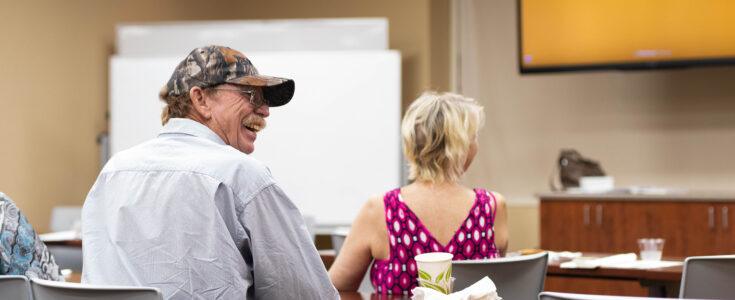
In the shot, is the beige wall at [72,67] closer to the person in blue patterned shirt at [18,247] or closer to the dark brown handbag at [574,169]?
the dark brown handbag at [574,169]

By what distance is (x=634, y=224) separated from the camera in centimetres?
578

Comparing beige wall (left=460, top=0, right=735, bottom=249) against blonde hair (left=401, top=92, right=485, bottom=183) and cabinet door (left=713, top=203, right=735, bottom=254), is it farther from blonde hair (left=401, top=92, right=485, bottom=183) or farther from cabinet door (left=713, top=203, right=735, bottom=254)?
blonde hair (left=401, top=92, right=485, bottom=183)

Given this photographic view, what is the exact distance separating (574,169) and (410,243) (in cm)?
355

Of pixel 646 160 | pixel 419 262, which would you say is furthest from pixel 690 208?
pixel 419 262

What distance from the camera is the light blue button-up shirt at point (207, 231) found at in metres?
1.88

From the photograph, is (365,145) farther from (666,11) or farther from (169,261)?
(169,261)

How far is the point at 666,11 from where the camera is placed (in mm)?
5965

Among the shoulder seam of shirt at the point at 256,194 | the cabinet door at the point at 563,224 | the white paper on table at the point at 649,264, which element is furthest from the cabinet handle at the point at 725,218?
the shoulder seam of shirt at the point at 256,194

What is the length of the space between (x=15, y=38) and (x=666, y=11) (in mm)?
3976

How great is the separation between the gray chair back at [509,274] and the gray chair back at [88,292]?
1052 mm

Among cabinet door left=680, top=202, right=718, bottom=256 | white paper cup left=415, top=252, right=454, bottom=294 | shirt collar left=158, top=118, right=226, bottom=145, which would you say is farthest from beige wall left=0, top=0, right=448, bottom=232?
white paper cup left=415, top=252, right=454, bottom=294

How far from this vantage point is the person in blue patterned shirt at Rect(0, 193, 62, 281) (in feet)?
7.75

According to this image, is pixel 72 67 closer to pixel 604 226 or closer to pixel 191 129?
pixel 604 226

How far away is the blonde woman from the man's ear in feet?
3.07
